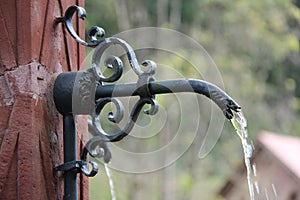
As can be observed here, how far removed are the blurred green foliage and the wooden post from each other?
6632mm

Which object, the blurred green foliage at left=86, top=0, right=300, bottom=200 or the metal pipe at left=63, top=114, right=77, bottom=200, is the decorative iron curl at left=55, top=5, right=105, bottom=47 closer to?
the metal pipe at left=63, top=114, right=77, bottom=200

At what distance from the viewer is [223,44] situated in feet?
30.5

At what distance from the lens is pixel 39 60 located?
155 cm

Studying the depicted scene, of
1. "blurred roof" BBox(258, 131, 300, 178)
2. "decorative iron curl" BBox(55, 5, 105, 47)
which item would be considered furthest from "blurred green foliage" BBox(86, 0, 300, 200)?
"decorative iron curl" BBox(55, 5, 105, 47)

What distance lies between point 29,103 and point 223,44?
311 inches

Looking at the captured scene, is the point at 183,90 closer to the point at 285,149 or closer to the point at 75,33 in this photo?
the point at 75,33

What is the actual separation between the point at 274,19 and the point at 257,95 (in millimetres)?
1101

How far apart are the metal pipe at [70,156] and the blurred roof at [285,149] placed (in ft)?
10.6

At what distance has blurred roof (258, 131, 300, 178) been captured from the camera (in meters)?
4.92

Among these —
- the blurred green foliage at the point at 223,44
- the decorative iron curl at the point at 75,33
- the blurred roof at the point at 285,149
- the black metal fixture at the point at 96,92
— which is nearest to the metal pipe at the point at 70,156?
the black metal fixture at the point at 96,92

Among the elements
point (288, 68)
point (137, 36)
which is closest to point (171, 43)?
point (137, 36)

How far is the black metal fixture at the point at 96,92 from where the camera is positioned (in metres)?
1.48

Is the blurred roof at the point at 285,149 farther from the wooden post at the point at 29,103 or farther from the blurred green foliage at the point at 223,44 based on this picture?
the wooden post at the point at 29,103

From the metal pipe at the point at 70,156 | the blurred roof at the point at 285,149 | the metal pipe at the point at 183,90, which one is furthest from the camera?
the blurred roof at the point at 285,149
